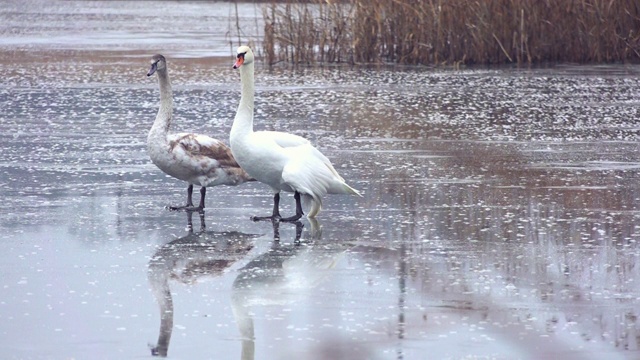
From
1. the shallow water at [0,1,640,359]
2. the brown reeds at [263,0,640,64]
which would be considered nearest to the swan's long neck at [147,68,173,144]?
the shallow water at [0,1,640,359]

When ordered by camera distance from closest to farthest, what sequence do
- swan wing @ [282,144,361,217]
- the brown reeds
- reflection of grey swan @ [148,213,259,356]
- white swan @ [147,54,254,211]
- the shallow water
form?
the shallow water → reflection of grey swan @ [148,213,259,356] → swan wing @ [282,144,361,217] → white swan @ [147,54,254,211] → the brown reeds

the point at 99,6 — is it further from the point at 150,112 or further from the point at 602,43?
the point at 150,112

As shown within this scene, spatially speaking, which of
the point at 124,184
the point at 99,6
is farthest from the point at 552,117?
the point at 99,6

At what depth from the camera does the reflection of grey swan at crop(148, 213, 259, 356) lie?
19.3 feet

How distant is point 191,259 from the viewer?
6688mm

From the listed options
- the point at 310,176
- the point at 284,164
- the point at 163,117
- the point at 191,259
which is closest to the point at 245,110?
the point at 284,164

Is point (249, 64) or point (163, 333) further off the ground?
point (249, 64)

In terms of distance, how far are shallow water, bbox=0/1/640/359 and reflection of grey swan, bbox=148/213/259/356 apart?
0.9 inches

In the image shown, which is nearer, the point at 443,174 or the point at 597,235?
the point at 597,235

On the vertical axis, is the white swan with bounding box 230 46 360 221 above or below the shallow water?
above

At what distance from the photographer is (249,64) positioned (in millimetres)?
8383

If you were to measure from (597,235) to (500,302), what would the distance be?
6.06 ft

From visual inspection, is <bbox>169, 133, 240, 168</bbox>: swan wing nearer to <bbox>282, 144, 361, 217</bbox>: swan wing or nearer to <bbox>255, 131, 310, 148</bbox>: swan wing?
<bbox>255, 131, 310, 148</bbox>: swan wing

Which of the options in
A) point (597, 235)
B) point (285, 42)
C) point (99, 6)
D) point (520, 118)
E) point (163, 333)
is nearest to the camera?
point (163, 333)
